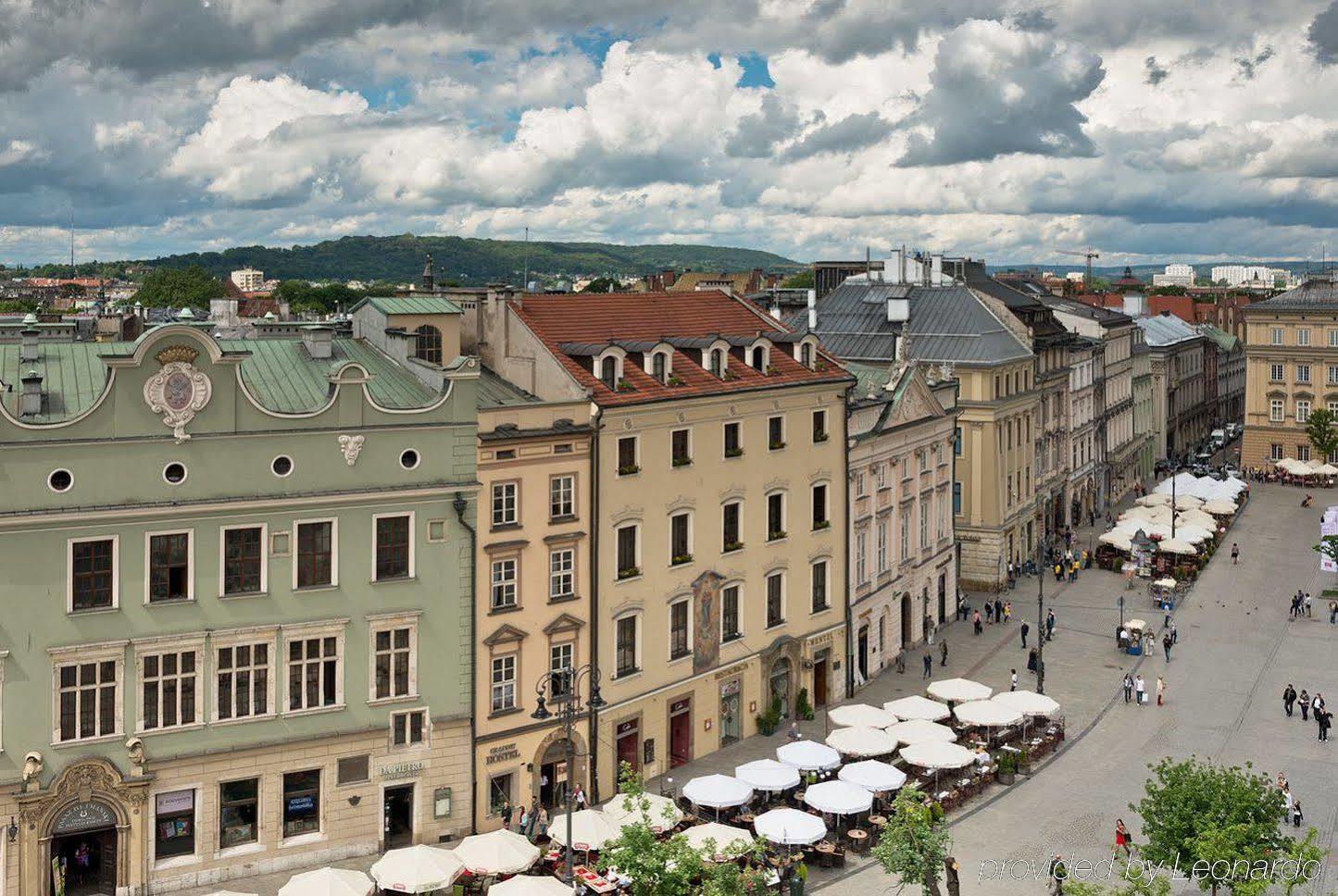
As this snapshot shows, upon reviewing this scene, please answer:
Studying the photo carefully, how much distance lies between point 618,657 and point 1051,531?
56407 millimetres

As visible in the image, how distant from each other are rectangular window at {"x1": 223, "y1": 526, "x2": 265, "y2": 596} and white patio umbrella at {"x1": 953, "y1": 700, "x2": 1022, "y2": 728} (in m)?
28.0

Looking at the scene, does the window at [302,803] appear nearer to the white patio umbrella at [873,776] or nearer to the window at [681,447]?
the window at [681,447]

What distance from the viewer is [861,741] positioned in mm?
48938

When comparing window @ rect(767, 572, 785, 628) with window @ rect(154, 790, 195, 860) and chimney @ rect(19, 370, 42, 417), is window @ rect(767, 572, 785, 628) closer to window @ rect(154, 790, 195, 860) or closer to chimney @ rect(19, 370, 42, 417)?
window @ rect(154, 790, 195, 860)

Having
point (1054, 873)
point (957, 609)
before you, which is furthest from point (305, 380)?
point (957, 609)

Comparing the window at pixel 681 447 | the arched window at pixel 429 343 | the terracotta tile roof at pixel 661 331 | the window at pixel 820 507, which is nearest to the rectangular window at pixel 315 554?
the arched window at pixel 429 343

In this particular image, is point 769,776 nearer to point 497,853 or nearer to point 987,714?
point 497,853

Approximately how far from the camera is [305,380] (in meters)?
42.2

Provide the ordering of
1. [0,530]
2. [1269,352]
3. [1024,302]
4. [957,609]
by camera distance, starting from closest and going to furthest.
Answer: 1. [0,530]
2. [957,609]
3. [1024,302]
4. [1269,352]

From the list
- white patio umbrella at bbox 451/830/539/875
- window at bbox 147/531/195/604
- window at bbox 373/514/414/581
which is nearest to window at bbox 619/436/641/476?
window at bbox 373/514/414/581

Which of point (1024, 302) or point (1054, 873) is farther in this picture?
point (1024, 302)

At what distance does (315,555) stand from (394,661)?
4273mm

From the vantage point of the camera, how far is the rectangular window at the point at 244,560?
127 ft

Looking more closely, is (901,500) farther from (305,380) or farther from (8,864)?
(8,864)
